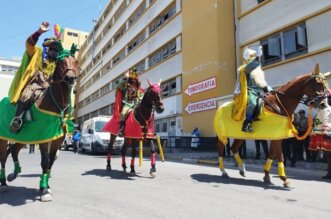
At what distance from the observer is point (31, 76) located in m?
6.30

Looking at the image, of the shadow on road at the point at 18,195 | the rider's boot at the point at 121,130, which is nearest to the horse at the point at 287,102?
the rider's boot at the point at 121,130

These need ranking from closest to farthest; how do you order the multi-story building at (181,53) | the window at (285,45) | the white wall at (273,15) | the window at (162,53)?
the white wall at (273,15)
the window at (285,45)
the multi-story building at (181,53)
the window at (162,53)

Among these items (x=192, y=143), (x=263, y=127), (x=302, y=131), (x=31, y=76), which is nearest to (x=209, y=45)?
(x=192, y=143)

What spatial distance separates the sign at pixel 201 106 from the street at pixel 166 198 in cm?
1402

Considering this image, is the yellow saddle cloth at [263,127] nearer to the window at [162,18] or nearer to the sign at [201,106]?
the sign at [201,106]

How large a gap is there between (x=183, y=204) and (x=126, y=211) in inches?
38.8

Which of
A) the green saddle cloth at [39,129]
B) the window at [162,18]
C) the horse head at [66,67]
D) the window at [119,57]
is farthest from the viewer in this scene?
the window at [119,57]

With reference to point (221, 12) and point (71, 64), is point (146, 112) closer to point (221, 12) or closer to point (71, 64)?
point (71, 64)

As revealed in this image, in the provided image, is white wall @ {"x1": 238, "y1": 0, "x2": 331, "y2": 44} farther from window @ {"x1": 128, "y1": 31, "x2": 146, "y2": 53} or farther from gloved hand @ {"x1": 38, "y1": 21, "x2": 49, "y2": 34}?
window @ {"x1": 128, "y1": 31, "x2": 146, "y2": 53}

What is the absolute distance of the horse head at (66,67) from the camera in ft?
17.8

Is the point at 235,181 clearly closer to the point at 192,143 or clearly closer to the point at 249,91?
the point at 249,91

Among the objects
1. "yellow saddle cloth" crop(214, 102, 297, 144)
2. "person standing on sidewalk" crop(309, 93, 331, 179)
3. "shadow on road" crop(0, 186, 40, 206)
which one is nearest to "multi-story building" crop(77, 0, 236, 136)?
"person standing on sidewalk" crop(309, 93, 331, 179)

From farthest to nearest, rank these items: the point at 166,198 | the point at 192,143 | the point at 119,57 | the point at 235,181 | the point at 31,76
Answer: the point at 119,57 < the point at 192,143 < the point at 235,181 < the point at 31,76 < the point at 166,198

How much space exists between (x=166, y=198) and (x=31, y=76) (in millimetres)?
3461
